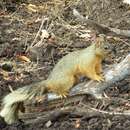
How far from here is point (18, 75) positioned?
584 centimetres

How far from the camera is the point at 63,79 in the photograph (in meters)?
4.64

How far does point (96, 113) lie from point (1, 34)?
267 centimetres

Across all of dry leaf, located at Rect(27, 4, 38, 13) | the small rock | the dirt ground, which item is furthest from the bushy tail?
dry leaf, located at Rect(27, 4, 38, 13)

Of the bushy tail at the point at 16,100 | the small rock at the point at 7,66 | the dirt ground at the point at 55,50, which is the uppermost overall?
the bushy tail at the point at 16,100

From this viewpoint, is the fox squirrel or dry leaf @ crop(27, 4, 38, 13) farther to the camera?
dry leaf @ crop(27, 4, 38, 13)

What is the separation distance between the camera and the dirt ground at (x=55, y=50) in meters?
4.68

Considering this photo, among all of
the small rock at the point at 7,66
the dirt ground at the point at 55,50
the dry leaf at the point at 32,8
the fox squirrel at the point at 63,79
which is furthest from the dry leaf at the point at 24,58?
the fox squirrel at the point at 63,79

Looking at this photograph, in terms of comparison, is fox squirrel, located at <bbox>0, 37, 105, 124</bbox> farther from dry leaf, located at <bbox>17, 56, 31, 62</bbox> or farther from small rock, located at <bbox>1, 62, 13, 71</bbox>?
dry leaf, located at <bbox>17, 56, 31, 62</bbox>

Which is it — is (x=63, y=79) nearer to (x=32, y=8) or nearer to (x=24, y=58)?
(x=24, y=58)

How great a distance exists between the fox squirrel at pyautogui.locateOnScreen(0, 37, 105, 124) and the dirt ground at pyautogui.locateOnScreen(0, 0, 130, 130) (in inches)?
6.9

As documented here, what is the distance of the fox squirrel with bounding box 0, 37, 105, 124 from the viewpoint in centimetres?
454

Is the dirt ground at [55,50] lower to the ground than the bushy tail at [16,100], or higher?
lower

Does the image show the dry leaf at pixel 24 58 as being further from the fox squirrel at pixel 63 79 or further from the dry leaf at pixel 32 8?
the fox squirrel at pixel 63 79

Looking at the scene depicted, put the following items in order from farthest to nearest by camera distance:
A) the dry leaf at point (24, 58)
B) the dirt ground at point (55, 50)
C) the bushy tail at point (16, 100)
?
the dry leaf at point (24, 58) → the dirt ground at point (55, 50) → the bushy tail at point (16, 100)
